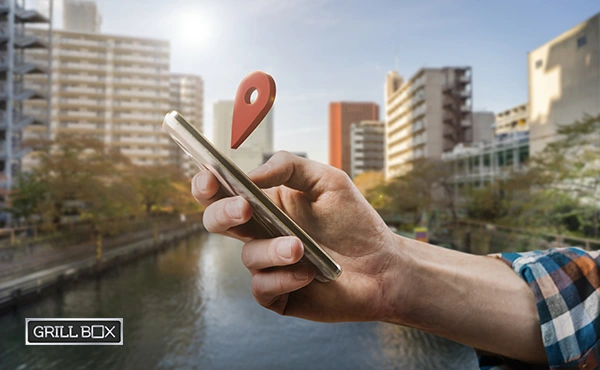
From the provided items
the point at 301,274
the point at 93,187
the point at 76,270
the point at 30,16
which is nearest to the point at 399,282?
the point at 301,274

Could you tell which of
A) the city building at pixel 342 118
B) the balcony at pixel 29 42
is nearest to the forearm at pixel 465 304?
the city building at pixel 342 118

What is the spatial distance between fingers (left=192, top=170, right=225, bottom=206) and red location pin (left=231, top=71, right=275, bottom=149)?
0.06m

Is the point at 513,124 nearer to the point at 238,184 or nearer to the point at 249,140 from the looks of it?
the point at 249,140

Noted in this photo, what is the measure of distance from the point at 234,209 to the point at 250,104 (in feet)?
0.38

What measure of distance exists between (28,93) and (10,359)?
12.9 ft

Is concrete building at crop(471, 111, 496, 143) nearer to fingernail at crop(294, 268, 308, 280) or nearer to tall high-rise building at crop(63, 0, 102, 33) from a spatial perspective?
tall high-rise building at crop(63, 0, 102, 33)

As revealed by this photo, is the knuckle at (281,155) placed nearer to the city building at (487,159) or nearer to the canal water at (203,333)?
the city building at (487,159)

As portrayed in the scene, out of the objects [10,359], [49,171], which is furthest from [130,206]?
[10,359]

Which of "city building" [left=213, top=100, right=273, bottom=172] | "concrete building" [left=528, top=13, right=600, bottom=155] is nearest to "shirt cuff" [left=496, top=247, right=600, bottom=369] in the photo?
"city building" [left=213, top=100, right=273, bottom=172]

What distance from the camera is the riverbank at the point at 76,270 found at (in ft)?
13.9

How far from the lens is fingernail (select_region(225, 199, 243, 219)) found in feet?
1.05

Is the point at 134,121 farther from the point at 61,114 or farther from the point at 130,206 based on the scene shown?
the point at 130,206

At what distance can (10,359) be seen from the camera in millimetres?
5305

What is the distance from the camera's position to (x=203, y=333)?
23.4ft
